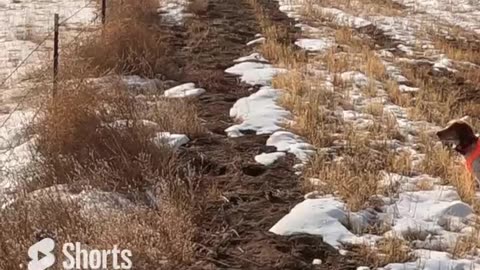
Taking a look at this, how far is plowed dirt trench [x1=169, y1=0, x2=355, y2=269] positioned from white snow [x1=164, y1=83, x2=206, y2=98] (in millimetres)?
135

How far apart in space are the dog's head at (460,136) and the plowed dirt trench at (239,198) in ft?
4.08

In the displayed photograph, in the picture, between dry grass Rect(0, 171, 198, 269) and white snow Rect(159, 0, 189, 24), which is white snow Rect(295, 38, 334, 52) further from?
dry grass Rect(0, 171, 198, 269)

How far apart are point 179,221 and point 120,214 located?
40cm

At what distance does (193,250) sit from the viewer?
442 cm

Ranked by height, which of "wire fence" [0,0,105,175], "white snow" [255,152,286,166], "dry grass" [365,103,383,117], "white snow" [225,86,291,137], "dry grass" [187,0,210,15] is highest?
"dry grass" [365,103,383,117]

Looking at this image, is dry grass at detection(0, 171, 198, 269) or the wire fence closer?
dry grass at detection(0, 171, 198, 269)

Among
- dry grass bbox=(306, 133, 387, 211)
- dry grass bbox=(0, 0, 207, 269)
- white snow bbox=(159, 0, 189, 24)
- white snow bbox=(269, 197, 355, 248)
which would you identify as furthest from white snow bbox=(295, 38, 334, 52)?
white snow bbox=(269, 197, 355, 248)

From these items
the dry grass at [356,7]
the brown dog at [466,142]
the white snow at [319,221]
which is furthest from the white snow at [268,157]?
the dry grass at [356,7]

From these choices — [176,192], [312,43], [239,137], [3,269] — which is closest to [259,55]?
[312,43]

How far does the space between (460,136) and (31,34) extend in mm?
8233

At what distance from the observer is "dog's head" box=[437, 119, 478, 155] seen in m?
5.40

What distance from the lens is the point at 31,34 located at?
11.7m

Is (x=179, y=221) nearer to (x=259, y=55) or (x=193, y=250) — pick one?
(x=193, y=250)

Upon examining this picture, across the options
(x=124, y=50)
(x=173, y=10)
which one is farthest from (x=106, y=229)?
(x=173, y=10)
